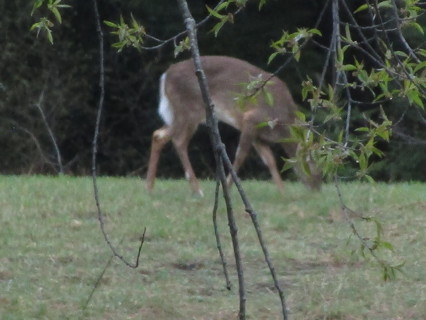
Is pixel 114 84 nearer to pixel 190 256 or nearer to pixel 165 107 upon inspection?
pixel 165 107

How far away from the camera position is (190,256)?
27.5 ft

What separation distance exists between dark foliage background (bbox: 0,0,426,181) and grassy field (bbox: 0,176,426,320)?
865 centimetres

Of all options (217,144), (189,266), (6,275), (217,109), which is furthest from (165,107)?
(217,144)

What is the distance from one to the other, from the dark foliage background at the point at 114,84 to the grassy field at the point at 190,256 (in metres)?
8.65

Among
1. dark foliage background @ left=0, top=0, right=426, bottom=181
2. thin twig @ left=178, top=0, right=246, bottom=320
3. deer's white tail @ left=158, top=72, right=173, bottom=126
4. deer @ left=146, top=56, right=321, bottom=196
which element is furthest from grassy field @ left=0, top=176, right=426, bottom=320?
dark foliage background @ left=0, top=0, right=426, bottom=181

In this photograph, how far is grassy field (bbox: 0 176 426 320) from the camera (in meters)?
7.00

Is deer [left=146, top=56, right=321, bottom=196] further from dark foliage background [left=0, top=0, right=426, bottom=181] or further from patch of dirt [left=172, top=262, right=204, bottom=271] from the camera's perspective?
dark foliage background [left=0, top=0, right=426, bottom=181]

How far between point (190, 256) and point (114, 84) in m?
14.1

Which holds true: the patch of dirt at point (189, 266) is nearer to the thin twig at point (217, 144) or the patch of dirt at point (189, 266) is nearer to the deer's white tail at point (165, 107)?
the deer's white tail at point (165, 107)

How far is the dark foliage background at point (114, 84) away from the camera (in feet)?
65.5

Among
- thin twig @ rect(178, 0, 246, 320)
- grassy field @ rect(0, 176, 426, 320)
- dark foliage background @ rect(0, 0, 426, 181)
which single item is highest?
thin twig @ rect(178, 0, 246, 320)

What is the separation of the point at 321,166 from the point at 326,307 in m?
3.05

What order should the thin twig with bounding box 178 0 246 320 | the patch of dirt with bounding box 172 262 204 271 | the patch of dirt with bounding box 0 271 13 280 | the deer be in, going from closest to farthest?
the thin twig with bounding box 178 0 246 320
the patch of dirt with bounding box 0 271 13 280
the patch of dirt with bounding box 172 262 204 271
the deer

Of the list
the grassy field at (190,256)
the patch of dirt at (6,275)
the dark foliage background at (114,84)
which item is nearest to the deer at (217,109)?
the grassy field at (190,256)
